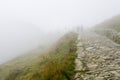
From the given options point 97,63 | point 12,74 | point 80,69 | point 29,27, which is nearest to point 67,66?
point 80,69

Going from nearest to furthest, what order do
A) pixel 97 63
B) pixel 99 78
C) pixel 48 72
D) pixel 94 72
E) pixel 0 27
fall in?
pixel 99 78 → pixel 94 72 → pixel 48 72 → pixel 97 63 → pixel 0 27

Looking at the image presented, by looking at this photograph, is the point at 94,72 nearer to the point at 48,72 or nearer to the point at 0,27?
the point at 48,72

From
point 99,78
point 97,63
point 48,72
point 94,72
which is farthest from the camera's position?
point 97,63

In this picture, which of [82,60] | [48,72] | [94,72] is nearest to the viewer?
[94,72]

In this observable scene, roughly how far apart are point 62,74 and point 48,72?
893mm

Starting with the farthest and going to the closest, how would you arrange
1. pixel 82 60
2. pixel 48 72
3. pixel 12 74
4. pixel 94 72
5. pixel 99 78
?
pixel 12 74 → pixel 82 60 → pixel 48 72 → pixel 94 72 → pixel 99 78

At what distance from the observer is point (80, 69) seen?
11.1 meters

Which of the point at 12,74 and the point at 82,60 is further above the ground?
the point at 82,60

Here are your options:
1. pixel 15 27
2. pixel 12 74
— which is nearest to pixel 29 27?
pixel 15 27

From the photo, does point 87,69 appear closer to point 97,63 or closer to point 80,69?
point 80,69

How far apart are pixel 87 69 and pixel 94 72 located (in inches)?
29.9

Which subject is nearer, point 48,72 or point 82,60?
point 48,72

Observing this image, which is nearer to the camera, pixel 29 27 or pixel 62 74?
pixel 62 74

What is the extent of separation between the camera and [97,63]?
468 inches
